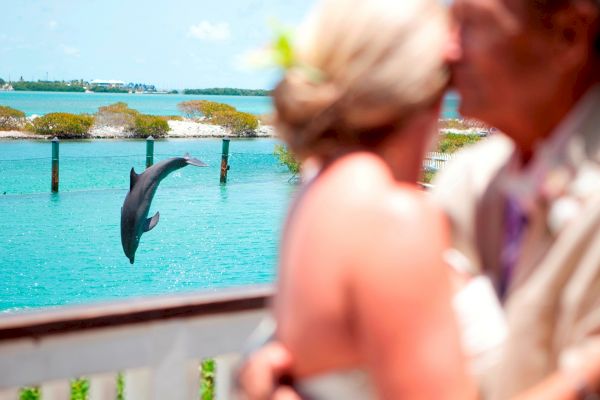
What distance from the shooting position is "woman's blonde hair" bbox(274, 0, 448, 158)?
1.10m

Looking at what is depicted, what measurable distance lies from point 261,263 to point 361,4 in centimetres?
1773

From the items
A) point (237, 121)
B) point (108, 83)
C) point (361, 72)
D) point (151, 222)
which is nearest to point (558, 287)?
point (361, 72)

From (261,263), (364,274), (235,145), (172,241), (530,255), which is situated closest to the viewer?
(364,274)

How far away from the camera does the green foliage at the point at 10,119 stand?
43.9 metres

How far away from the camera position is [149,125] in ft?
155

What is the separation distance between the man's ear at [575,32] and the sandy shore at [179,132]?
152 feet

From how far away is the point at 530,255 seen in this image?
3.76ft

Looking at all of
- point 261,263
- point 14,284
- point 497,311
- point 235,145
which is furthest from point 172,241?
point 235,145

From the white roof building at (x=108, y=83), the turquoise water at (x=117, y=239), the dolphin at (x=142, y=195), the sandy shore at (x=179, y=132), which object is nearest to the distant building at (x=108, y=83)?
the white roof building at (x=108, y=83)

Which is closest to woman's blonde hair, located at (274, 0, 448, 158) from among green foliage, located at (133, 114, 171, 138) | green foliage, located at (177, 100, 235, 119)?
green foliage, located at (133, 114, 171, 138)

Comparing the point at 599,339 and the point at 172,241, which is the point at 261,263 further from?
the point at 599,339

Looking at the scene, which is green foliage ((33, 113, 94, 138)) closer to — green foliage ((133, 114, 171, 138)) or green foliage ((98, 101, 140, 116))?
green foliage ((98, 101, 140, 116))

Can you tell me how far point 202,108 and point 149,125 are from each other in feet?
33.8

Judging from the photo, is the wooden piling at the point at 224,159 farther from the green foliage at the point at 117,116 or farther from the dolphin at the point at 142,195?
the green foliage at the point at 117,116
